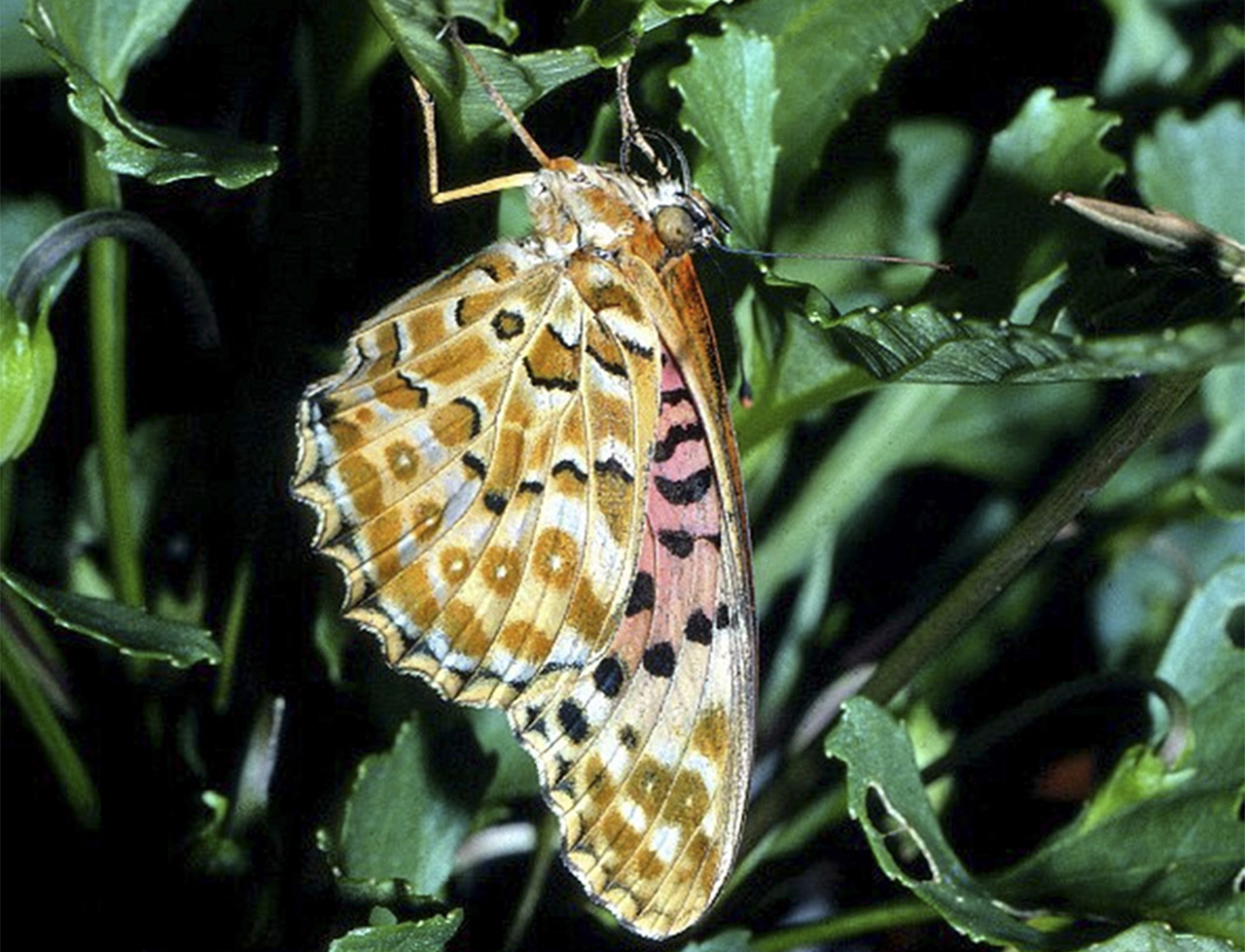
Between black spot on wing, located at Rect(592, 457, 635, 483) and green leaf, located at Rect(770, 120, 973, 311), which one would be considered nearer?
black spot on wing, located at Rect(592, 457, 635, 483)

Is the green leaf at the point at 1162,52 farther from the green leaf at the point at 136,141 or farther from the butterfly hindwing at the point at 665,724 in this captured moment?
the green leaf at the point at 136,141

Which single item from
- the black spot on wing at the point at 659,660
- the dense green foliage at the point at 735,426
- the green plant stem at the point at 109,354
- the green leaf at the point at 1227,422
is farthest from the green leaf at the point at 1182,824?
the green plant stem at the point at 109,354

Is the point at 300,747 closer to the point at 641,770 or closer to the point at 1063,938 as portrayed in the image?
the point at 641,770

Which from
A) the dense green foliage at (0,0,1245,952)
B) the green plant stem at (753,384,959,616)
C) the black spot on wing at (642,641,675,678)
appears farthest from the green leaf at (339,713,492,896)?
the green plant stem at (753,384,959,616)

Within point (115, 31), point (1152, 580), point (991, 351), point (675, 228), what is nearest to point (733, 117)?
point (675, 228)

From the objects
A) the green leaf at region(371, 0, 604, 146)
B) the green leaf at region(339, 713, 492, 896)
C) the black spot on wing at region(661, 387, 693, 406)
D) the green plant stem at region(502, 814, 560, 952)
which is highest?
the green leaf at region(371, 0, 604, 146)

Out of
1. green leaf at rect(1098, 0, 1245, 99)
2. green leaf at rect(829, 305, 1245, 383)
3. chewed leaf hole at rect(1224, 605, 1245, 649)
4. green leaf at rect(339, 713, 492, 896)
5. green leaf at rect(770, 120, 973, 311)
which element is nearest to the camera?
green leaf at rect(829, 305, 1245, 383)

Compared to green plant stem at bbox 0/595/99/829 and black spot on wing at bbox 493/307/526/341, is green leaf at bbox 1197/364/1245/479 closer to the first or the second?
black spot on wing at bbox 493/307/526/341
